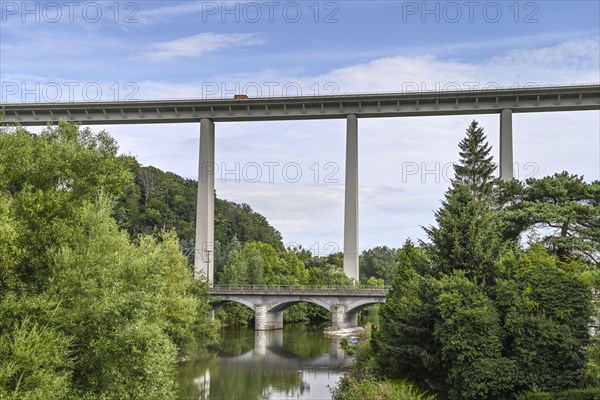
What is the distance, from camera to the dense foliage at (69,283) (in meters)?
16.7

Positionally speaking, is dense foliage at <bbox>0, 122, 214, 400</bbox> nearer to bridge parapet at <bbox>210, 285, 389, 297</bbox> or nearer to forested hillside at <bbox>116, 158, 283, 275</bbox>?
bridge parapet at <bbox>210, 285, 389, 297</bbox>

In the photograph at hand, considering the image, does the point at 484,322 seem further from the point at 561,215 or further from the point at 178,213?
the point at 178,213

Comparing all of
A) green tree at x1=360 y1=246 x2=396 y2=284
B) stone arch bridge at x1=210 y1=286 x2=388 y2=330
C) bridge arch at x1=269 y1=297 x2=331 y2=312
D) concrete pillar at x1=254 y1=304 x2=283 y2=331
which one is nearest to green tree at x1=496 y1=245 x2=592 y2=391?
stone arch bridge at x1=210 y1=286 x2=388 y2=330

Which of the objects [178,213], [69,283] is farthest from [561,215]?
[178,213]

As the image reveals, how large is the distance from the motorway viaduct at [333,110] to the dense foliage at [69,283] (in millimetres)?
37899

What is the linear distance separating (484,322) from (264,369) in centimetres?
2395

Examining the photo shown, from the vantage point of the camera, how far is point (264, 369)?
1706 inches

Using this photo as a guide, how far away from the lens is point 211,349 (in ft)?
171

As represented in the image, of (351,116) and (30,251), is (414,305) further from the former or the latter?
(351,116)

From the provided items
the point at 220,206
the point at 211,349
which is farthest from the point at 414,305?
the point at 220,206

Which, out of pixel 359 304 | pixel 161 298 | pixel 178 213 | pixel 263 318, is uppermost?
pixel 178 213

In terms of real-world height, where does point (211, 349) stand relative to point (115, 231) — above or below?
below

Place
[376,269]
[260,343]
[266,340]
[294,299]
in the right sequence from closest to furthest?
[260,343] → [266,340] → [294,299] → [376,269]

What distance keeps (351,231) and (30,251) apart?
47042 millimetres
